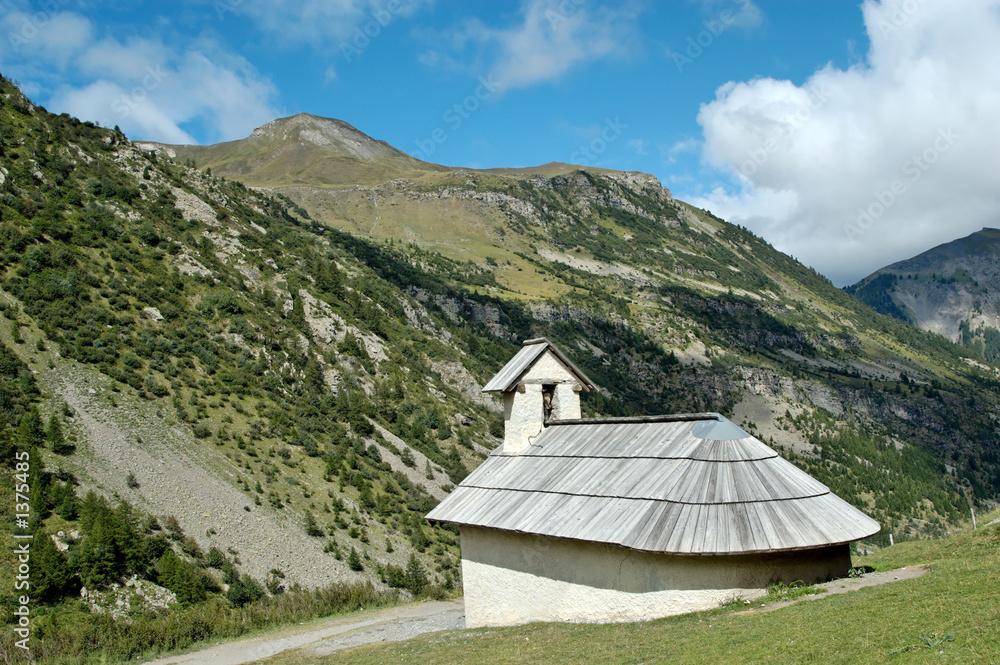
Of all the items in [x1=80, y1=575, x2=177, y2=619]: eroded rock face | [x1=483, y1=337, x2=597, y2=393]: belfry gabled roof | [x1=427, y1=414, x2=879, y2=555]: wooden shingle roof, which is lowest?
[x1=80, y1=575, x2=177, y2=619]: eroded rock face

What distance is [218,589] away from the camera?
28.0 meters

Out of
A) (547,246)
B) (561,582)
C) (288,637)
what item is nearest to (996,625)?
(561,582)

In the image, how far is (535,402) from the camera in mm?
21578

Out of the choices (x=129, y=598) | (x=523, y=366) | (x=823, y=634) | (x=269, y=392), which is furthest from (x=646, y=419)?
(x=269, y=392)

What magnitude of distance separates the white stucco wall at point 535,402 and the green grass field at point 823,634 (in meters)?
6.71

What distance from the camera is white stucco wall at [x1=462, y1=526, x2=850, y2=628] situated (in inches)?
512

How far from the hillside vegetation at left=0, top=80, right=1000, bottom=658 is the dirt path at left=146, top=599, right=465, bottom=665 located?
3.80 m

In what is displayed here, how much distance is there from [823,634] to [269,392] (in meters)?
→ 42.0

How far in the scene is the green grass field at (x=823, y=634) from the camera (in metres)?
8.14

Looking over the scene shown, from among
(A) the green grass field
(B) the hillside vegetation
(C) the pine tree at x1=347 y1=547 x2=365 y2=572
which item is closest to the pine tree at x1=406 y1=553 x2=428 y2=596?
(B) the hillside vegetation

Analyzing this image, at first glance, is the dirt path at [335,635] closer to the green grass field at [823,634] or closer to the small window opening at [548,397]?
the green grass field at [823,634]

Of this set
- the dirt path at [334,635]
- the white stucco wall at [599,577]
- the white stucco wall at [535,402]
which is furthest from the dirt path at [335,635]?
the white stucco wall at [535,402]

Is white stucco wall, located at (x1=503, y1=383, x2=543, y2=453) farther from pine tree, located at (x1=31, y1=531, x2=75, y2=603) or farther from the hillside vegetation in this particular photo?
pine tree, located at (x1=31, y1=531, x2=75, y2=603)

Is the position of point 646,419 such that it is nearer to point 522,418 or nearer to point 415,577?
point 522,418
